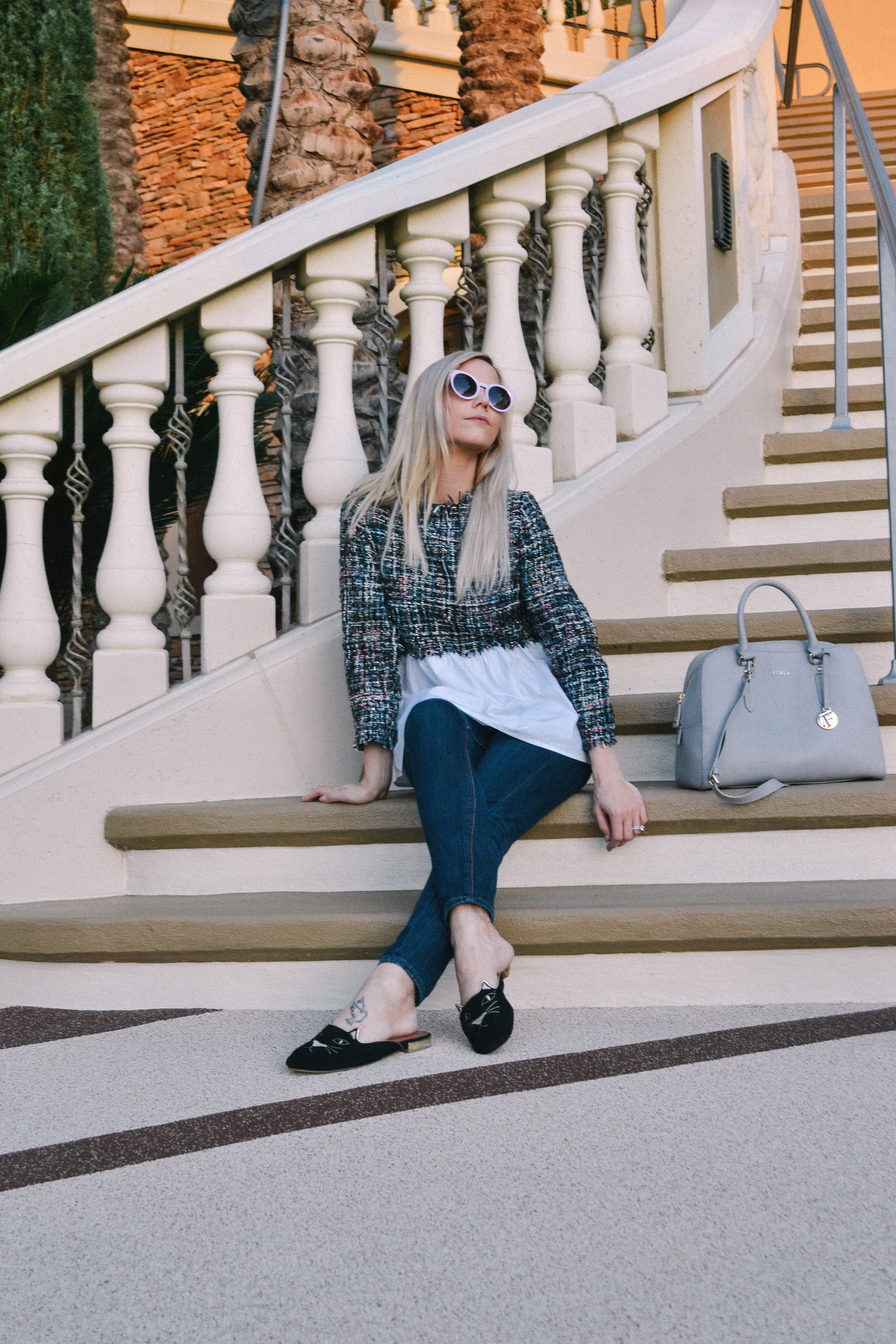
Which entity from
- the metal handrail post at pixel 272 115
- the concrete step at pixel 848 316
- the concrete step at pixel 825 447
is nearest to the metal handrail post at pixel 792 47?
the concrete step at pixel 848 316

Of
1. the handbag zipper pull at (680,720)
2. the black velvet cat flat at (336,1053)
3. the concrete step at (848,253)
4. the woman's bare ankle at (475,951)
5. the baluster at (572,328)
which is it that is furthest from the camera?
the concrete step at (848,253)

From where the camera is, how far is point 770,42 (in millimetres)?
5309

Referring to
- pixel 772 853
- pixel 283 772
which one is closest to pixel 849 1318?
pixel 772 853

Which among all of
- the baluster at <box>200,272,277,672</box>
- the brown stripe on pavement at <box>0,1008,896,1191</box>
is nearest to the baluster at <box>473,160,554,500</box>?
the baluster at <box>200,272,277,672</box>

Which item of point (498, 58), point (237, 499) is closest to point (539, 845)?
point (237, 499)

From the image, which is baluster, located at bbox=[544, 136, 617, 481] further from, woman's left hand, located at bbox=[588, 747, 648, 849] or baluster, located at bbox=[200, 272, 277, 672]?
woman's left hand, located at bbox=[588, 747, 648, 849]

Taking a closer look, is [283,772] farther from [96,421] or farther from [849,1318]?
[849,1318]

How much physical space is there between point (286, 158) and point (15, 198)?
1.12 metres

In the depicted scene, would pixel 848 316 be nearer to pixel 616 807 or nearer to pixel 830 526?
pixel 830 526

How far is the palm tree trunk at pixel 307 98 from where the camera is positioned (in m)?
4.84

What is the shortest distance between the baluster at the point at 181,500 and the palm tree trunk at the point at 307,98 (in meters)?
2.35

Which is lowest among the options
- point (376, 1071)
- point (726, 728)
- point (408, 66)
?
point (376, 1071)

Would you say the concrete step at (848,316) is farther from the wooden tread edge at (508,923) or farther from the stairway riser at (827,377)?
the wooden tread edge at (508,923)

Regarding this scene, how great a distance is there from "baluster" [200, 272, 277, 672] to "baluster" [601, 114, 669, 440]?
1054 mm
